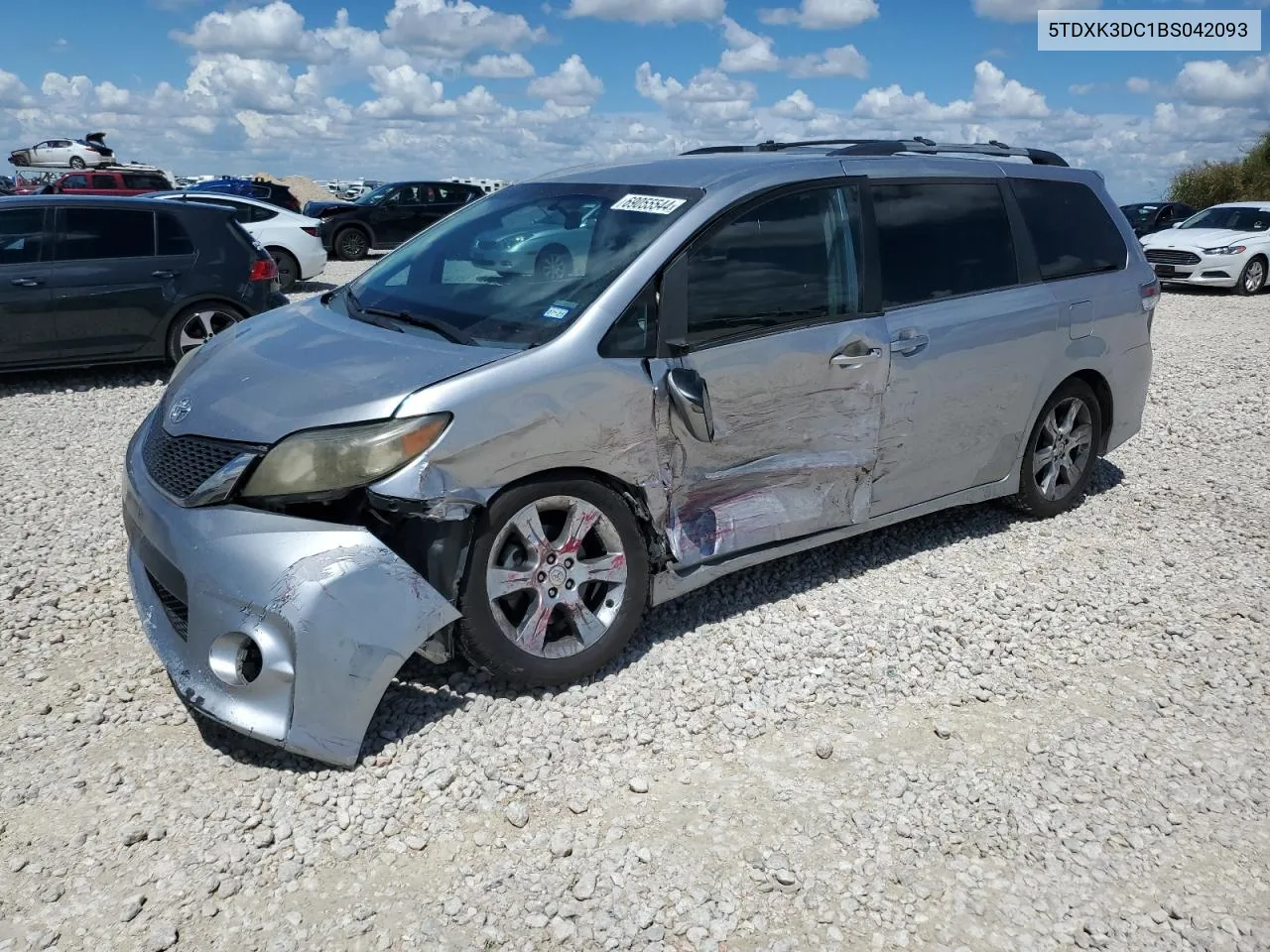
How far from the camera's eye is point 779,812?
129 inches

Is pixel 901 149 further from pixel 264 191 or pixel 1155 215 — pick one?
pixel 1155 215

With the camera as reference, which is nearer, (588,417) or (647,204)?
(588,417)

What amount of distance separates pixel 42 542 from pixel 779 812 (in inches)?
154

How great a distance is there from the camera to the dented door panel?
160 inches

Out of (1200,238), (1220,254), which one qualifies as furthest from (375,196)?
(1220,254)

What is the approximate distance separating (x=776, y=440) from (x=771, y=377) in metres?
0.25

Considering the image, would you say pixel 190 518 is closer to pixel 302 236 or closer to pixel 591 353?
pixel 591 353

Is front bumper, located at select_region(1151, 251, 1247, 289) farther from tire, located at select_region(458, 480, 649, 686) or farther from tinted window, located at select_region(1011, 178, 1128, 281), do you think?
tire, located at select_region(458, 480, 649, 686)

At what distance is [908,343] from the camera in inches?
183

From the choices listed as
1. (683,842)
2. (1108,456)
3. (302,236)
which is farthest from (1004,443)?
(302,236)

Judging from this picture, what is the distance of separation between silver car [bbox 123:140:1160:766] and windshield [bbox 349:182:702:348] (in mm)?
18

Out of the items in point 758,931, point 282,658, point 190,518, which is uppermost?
point 190,518

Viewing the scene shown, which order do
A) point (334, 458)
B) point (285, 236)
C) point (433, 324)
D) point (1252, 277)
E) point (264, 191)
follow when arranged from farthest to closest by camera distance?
point (264, 191)
point (1252, 277)
point (285, 236)
point (433, 324)
point (334, 458)

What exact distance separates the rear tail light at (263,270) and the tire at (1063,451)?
6.86 m
